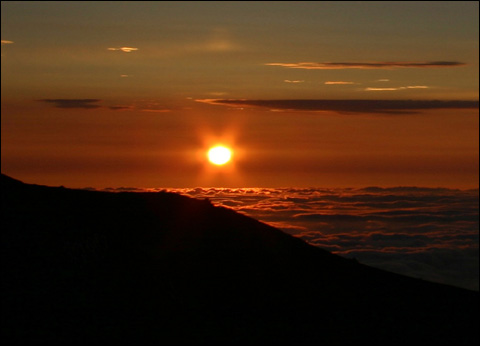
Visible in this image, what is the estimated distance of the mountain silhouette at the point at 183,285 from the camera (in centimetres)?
1736

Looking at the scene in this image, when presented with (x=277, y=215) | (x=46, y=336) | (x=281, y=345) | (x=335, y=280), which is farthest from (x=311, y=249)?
(x=277, y=215)

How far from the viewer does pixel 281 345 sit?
61.1ft

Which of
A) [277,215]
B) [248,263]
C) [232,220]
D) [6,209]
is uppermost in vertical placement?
[277,215]

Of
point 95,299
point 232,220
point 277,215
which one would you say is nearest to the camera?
point 95,299

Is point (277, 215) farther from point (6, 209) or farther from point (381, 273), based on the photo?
point (6, 209)

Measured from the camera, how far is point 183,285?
2012 centimetres

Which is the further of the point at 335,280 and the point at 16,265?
the point at 335,280

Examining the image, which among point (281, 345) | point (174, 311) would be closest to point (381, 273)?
point (281, 345)

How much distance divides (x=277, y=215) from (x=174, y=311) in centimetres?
7645

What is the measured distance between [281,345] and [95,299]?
17.4ft

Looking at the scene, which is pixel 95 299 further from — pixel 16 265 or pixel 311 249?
pixel 311 249

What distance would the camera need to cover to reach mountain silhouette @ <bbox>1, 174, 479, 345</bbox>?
57.0 ft

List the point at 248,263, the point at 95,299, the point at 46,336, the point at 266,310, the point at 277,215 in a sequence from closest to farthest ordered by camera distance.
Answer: the point at 46,336
the point at 95,299
the point at 266,310
the point at 248,263
the point at 277,215

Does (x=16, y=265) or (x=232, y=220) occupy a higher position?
(x=232, y=220)
